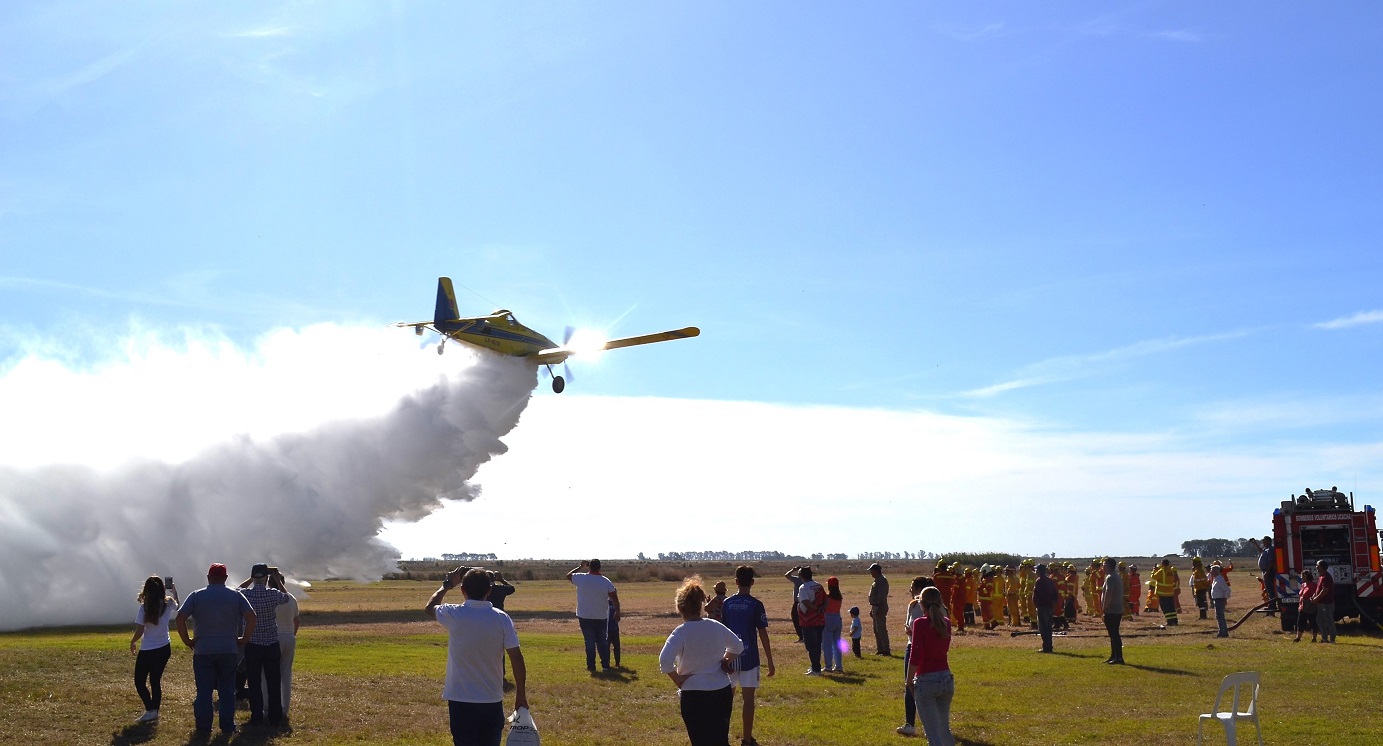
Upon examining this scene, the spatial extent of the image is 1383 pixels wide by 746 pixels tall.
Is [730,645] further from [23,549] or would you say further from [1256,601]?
[1256,601]

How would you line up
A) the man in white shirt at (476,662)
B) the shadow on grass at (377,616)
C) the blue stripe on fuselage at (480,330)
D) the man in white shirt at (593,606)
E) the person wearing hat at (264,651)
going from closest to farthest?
the man in white shirt at (476,662) → the person wearing hat at (264,651) → the man in white shirt at (593,606) → the shadow on grass at (377,616) → the blue stripe on fuselage at (480,330)

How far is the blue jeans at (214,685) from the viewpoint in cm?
1032

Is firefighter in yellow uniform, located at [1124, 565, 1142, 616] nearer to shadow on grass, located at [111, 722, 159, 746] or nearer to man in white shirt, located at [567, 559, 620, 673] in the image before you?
man in white shirt, located at [567, 559, 620, 673]

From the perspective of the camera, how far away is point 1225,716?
335 inches

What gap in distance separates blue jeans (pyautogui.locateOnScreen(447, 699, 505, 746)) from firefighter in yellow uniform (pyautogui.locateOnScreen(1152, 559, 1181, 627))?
79.9 feet

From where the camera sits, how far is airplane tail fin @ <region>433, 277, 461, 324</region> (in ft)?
128

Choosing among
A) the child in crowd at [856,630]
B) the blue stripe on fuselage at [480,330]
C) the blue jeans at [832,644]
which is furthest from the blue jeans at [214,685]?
the blue stripe on fuselage at [480,330]

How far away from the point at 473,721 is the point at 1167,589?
25368 millimetres

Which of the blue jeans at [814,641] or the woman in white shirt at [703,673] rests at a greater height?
the woman in white shirt at [703,673]

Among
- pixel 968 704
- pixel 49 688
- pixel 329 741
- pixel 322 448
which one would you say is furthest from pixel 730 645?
pixel 322 448

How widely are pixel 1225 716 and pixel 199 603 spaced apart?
9.38 m

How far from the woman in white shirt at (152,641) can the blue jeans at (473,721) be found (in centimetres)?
586

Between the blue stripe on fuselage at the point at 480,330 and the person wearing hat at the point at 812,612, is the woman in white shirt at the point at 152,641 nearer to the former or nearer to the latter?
the person wearing hat at the point at 812,612

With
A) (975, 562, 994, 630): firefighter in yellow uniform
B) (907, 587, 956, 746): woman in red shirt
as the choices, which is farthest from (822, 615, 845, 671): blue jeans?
(975, 562, 994, 630): firefighter in yellow uniform
